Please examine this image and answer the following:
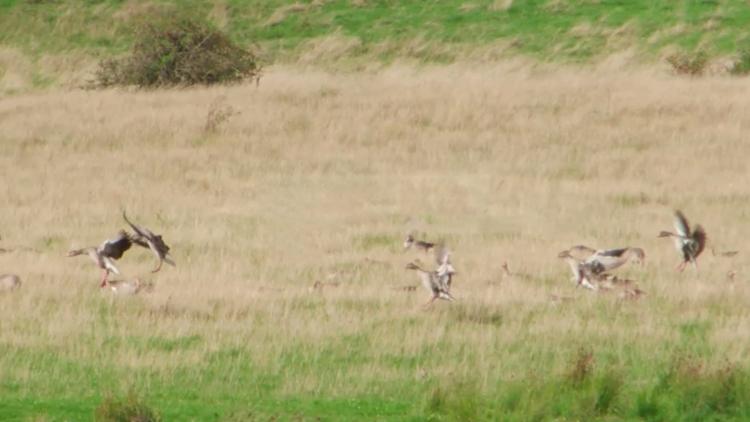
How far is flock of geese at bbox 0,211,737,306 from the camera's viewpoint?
15.9m

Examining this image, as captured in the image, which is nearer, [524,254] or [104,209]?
[524,254]

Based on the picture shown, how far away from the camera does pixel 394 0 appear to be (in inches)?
1993

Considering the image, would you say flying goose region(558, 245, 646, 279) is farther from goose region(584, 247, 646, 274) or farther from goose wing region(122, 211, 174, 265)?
goose wing region(122, 211, 174, 265)

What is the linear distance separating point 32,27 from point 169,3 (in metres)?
4.50

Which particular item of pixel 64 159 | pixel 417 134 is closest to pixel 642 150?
pixel 417 134

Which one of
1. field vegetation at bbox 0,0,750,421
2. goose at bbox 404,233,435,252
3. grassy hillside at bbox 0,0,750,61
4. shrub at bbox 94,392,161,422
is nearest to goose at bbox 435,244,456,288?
field vegetation at bbox 0,0,750,421

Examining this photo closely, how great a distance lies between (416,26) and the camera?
154 ft

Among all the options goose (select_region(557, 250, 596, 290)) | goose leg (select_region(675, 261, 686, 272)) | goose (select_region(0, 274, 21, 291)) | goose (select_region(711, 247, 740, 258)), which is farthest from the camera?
goose (select_region(711, 247, 740, 258))

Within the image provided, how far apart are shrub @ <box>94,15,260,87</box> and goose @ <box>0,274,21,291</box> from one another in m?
20.5

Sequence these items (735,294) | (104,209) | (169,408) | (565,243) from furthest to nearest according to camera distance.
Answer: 1. (104,209)
2. (565,243)
3. (735,294)
4. (169,408)

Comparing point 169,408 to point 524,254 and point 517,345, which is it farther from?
point 524,254

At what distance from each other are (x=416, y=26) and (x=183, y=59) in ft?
36.5

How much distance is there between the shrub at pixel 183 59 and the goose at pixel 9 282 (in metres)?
20.5

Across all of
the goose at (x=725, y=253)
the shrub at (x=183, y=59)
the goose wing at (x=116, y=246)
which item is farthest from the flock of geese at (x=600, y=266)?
the shrub at (x=183, y=59)
